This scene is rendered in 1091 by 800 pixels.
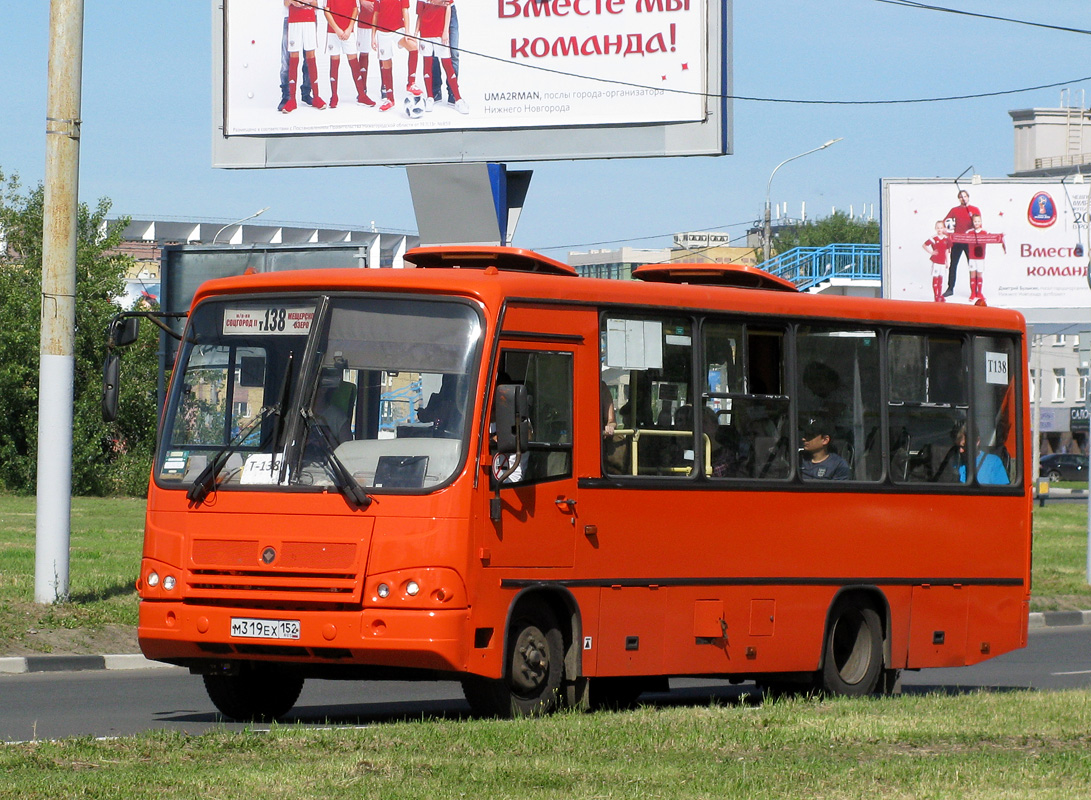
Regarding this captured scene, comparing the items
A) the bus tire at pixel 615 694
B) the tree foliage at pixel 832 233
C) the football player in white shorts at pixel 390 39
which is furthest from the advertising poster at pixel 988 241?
the tree foliage at pixel 832 233

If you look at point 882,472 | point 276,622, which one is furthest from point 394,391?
point 882,472

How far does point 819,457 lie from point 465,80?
13350mm

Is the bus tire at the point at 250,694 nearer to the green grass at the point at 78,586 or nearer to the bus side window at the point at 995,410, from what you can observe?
the green grass at the point at 78,586

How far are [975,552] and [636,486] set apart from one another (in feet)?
12.1

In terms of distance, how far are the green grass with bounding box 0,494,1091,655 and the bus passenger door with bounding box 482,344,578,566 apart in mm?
6609

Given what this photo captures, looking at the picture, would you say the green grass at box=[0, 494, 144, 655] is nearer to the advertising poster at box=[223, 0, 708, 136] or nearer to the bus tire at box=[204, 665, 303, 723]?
the bus tire at box=[204, 665, 303, 723]

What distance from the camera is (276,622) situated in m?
10.2

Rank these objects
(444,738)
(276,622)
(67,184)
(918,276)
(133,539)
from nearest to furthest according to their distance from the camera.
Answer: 1. (444,738)
2. (276,622)
3. (67,184)
4. (133,539)
5. (918,276)

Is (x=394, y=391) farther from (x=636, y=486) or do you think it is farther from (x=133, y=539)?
(x=133, y=539)

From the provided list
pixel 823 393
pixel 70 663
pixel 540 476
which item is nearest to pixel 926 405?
pixel 823 393

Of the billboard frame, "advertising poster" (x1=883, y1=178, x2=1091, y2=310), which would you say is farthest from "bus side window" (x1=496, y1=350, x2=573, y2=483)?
"advertising poster" (x1=883, y1=178, x2=1091, y2=310)

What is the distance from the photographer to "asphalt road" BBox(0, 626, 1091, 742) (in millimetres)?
11180

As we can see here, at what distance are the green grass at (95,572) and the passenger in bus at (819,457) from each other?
23.2 ft

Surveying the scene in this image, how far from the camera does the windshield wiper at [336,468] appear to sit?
402 inches
